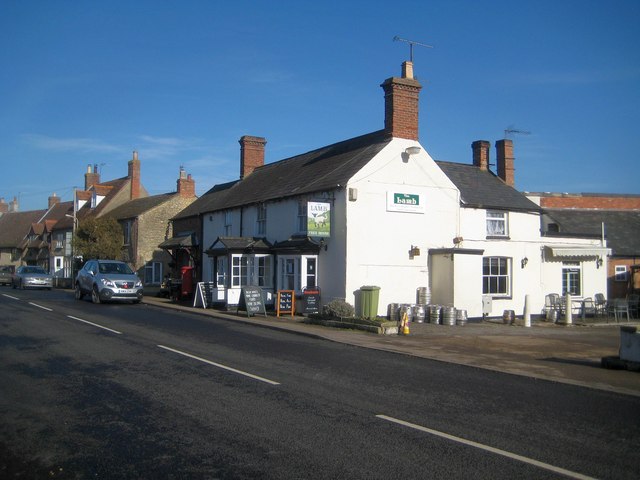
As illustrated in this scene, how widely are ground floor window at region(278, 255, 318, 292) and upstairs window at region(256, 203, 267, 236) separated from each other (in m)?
2.44

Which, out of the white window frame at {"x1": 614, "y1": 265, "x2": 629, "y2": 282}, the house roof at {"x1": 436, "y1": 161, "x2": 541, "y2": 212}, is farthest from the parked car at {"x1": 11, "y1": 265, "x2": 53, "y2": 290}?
the white window frame at {"x1": 614, "y1": 265, "x2": 629, "y2": 282}

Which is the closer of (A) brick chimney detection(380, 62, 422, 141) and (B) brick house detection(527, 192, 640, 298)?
(A) brick chimney detection(380, 62, 422, 141)

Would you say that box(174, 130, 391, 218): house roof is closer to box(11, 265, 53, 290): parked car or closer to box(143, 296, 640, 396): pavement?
box(143, 296, 640, 396): pavement

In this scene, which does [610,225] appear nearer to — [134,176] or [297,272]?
[297,272]

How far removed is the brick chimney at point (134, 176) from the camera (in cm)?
5006

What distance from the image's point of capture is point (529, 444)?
256 inches

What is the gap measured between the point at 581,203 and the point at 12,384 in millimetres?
55322

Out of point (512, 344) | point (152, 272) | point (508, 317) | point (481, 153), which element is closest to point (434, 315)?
point (508, 317)

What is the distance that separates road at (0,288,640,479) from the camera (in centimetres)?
568

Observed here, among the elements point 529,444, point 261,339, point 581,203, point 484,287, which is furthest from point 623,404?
point 581,203

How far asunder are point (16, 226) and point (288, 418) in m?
75.1

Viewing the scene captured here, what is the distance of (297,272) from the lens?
22.9 meters

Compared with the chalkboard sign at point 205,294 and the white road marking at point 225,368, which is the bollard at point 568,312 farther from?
the white road marking at point 225,368

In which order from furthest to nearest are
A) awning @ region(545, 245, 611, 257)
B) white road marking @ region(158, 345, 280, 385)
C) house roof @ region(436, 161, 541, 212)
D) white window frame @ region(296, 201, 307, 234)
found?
awning @ region(545, 245, 611, 257)
house roof @ region(436, 161, 541, 212)
white window frame @ region(296, 201, 307, 234)
white road marking @ region(158, 345, 280, 385)
